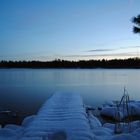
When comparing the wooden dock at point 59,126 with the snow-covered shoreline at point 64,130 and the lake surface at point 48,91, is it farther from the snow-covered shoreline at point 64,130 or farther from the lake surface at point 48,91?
the lake surface at point 48,91

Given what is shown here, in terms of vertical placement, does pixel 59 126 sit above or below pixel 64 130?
below

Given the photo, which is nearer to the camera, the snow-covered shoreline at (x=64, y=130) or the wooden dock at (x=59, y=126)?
the snow-covered shoreline at (x=64, y=130)

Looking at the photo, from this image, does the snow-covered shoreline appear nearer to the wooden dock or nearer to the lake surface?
the wooden dock

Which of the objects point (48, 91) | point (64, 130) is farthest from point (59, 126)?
point (48, 91)

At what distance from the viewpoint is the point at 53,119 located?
34.6ft

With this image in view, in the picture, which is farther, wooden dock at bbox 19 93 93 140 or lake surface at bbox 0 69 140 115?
lake surface at bbox 0 69 140 115

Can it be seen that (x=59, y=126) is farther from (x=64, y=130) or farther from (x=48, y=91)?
(x=48, y=91)

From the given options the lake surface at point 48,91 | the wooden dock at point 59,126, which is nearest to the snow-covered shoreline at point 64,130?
the wooden dock at point 59,126

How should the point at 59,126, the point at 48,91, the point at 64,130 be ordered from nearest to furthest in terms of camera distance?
the point at 64,130
the point at 59,126
the point at 48,91

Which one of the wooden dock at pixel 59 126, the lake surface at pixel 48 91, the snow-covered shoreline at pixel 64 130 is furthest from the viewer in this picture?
the lake surface at pixel 48 91

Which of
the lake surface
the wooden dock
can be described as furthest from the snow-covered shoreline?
the lake surface

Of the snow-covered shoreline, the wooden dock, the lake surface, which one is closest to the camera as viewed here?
the snow-covered shoreline

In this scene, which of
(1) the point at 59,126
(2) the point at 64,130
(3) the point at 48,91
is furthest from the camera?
(3) the point at 48,91

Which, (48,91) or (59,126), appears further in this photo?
(48,91)
